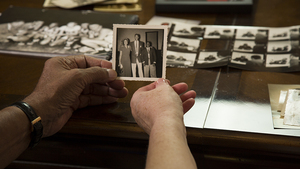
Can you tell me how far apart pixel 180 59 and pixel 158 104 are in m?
0.45

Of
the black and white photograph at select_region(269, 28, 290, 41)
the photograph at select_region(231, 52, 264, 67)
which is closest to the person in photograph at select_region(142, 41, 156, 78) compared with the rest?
the photograph at select_region(231, 52, 264, 67)

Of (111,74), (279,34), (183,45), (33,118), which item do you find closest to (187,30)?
(183,45)

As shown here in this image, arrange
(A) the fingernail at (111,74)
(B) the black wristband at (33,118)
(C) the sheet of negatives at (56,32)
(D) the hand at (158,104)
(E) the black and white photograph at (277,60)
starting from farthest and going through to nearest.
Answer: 1. (C) the sheet of negatives at (56,32)
2. (E) the black and white photograph at (277,60)
3. (A) the fingernail at (111,74)
4. (B) the black wristband at (33,118)
5. (D) the hand at (158,104)

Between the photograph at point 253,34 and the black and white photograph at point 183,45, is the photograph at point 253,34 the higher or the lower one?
the higher one

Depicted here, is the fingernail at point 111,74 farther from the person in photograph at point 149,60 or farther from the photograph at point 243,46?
the photograph at point 243,46

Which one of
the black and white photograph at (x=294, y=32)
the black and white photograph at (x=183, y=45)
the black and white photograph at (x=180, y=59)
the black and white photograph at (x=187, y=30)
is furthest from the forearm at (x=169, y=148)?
the black and white photograph at (x=294, y=32)

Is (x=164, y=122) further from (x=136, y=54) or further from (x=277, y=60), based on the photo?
(x=277, y=60)

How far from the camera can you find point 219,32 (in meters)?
1.36

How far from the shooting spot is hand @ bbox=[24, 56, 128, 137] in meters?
0.89

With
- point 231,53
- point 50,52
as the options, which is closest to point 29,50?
point 50,52

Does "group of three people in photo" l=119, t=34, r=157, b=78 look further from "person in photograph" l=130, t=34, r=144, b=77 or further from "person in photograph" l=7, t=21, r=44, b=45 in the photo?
"person in photograph" l=7, t=21, r=44, b=45

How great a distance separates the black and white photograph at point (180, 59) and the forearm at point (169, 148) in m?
0.48

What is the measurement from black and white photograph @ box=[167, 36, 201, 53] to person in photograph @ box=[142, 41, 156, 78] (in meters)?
0.28

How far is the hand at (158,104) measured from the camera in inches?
29.2
